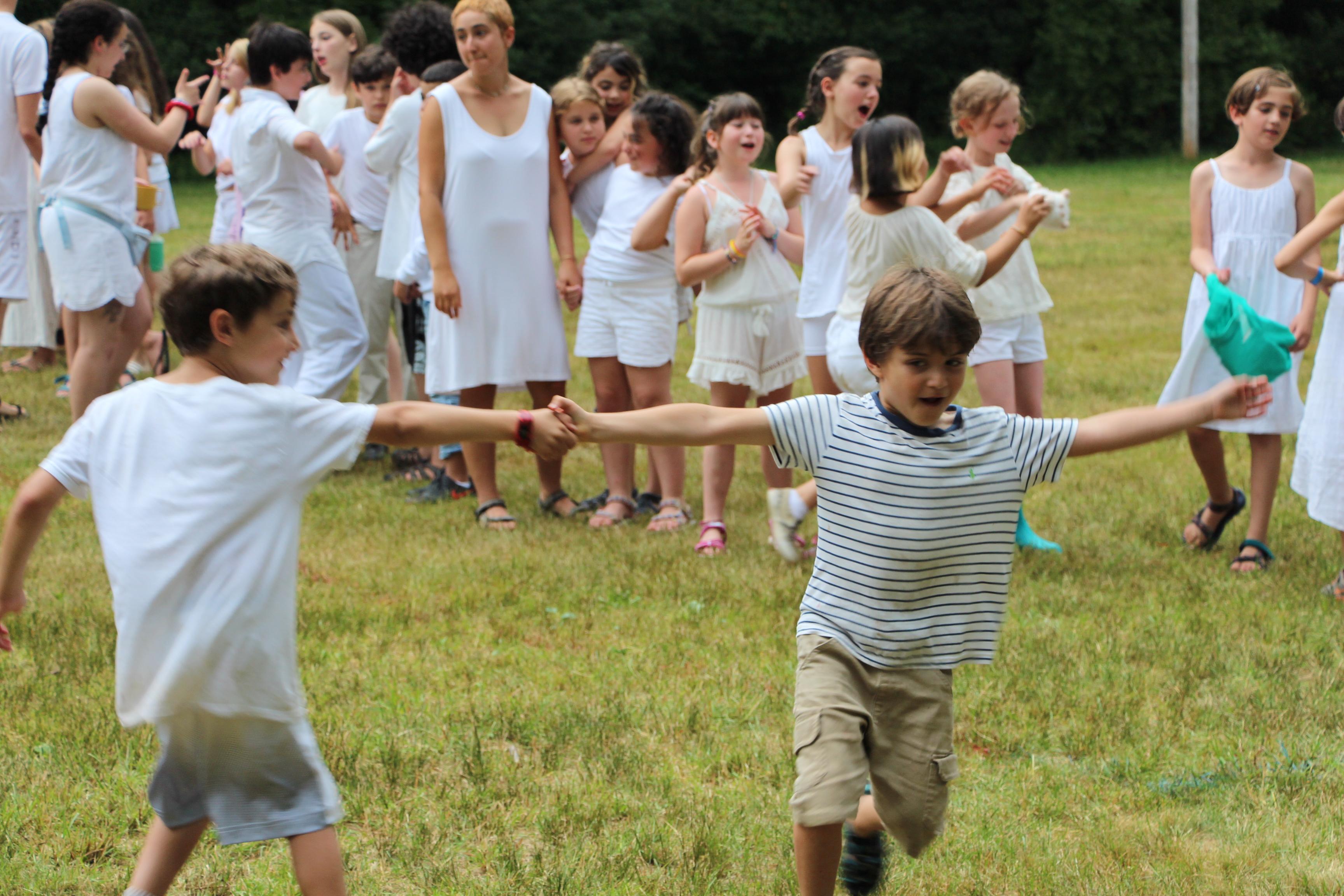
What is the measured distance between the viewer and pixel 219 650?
2588 mm

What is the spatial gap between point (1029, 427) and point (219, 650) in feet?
5.87

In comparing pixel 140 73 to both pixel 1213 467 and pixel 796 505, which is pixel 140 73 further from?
pixel 1213 467

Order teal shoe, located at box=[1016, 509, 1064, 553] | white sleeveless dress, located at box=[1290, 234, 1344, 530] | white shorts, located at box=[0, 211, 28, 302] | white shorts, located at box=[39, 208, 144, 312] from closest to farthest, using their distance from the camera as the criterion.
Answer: white sleeveless dress, located at box=[1290, 234, 1344, 530], teal shoe, located at box=[1016, 509, 1064, 553], white shorts, located at box=[39, 208, 144, 312], white shorts, located at box=[0, 211, 28, 302]

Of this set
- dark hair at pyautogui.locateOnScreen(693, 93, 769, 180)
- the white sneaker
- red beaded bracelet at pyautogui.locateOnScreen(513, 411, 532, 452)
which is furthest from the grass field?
dark hair at pyautogui.locateOnScreen(693, 93, 769, 180)

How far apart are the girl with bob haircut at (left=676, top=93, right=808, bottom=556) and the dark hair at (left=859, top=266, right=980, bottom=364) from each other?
3.12 metres

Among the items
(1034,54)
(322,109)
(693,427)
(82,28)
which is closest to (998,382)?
(693,427)

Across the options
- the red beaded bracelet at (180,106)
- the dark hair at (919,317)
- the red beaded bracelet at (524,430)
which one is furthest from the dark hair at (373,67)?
the dark hair at (919,317)

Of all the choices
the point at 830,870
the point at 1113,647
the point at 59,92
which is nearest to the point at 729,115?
the point at 1113,647

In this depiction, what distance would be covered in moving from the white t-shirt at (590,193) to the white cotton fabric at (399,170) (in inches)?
31.3

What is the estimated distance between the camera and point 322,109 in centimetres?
891

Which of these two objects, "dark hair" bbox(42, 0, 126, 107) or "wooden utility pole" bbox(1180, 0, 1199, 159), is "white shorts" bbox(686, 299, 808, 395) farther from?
"wooden utility pole" bbox(1180, 0, 1199, 159)

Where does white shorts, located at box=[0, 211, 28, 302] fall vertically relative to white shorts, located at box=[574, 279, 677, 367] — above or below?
above

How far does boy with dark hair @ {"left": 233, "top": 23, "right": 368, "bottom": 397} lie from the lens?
23.9ft

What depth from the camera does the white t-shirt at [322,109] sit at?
8891mm
